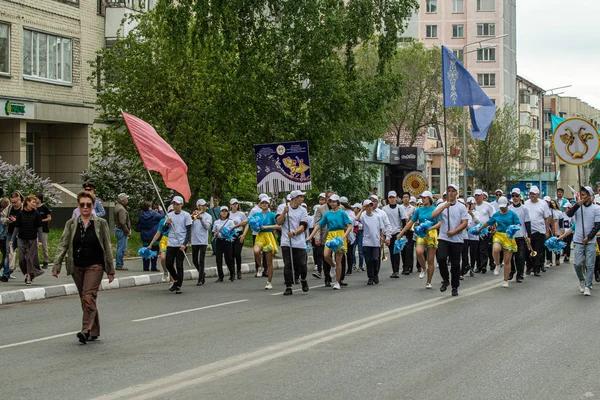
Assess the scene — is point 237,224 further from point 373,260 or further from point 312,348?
point 312,348

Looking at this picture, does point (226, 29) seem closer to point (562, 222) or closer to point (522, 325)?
point (562, 222)

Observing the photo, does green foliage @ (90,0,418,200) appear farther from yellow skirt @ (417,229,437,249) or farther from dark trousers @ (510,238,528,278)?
yellow skirt @ (417,229,437,249)

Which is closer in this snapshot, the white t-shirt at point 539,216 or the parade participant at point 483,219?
the white t-shirt at point 539,216

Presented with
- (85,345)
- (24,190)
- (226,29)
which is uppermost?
(226,29)

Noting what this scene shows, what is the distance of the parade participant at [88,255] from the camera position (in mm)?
11945

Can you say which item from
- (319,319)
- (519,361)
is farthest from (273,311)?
(519,361)

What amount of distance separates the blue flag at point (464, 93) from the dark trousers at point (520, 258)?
7866 millimetres

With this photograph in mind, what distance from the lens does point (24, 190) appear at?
98.8 ft

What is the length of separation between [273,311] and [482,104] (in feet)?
58.0

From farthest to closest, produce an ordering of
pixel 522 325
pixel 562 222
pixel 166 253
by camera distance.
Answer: pixel 562 222
pixel 166 253
pixel 522 325

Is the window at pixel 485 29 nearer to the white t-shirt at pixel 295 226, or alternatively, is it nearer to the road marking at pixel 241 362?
the white t-shirt at pixel 295 226

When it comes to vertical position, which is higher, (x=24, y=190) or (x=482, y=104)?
(x=482, y=104)

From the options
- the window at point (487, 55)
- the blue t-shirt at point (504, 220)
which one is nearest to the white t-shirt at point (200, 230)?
the blue t-shirt at point (504, 220)

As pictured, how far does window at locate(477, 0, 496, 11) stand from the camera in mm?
95000
